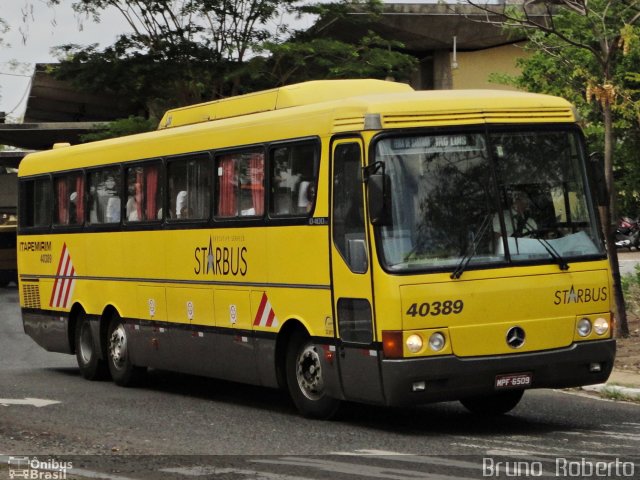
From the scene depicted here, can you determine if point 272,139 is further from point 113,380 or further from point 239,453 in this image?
point 113,380

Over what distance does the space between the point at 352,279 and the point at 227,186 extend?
2.89m

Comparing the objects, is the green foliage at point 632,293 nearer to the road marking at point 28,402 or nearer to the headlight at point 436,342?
the road marking at point 28,402

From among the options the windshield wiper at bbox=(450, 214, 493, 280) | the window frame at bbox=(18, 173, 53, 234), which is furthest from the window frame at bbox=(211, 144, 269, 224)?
the window frame at bbox=(18, 173, 53, 234)

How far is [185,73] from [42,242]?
1749 cm

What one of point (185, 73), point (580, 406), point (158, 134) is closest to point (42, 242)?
point (158, 134)

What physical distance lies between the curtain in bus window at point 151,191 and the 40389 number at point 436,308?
5.44 metres

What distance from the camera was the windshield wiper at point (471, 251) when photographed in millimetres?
11867

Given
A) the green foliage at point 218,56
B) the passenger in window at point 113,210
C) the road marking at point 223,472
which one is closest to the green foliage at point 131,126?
the green foliage at point 218,56

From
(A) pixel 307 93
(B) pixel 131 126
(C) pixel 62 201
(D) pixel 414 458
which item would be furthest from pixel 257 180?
(B) pixel 131 126

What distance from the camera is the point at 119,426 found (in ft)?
42.2

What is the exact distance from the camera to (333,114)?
12.7 m

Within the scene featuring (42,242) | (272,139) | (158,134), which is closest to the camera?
(272,139)

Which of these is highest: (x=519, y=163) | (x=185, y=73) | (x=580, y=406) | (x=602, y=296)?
(x=185, y=73)

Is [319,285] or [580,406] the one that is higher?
[319,285]
